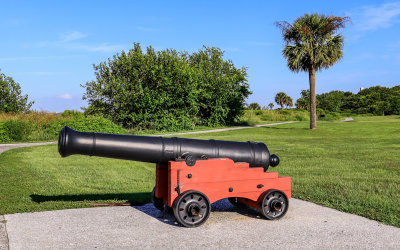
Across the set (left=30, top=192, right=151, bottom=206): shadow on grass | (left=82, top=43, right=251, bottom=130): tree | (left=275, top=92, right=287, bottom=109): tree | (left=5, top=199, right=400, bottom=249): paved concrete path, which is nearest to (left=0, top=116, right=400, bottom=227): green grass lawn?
(left=30, top=192, right=151, bottom=206): shadow on grass

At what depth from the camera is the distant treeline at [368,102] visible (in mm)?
79062

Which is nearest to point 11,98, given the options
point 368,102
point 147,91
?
point 147,91

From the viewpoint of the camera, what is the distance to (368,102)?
81312 millimetres

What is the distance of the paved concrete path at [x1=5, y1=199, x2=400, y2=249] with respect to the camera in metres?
3.95

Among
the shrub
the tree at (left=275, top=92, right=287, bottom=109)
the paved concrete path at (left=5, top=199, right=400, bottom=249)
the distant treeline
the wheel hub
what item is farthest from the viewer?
the tree at (left=275, top=92, right=287, bottom=109)

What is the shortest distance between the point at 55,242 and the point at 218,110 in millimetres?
31105

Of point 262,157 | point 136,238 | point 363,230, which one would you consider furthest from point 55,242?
point 363,230

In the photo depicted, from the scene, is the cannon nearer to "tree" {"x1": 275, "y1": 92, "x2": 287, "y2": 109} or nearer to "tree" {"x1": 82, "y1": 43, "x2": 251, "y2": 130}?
"tree" {"x1": 82, "y1": 43, "x2": 251, "y2": 130}

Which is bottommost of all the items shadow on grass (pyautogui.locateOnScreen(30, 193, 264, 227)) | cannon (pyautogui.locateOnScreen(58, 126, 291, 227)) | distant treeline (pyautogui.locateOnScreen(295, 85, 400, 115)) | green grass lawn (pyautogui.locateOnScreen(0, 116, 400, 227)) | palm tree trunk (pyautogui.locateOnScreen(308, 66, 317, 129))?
shadow on grass (pyautogui.locateOnScreen(30, 193, 264, 227))

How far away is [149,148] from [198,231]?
1100 millimetres

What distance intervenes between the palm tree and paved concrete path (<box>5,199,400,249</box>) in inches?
974

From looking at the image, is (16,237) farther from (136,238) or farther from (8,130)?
(8,130)

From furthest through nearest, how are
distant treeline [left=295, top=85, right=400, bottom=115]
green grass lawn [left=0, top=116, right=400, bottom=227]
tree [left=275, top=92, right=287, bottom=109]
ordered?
tree [left=275, top=92, right=287, bottom=109] < distant treeline [left=295, top=85, right=400, bottom=115] < green grass lawn [left=0, top=116, right=400, bottom=227]

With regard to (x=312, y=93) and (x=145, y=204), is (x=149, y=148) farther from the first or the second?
(x=312, y=93)
